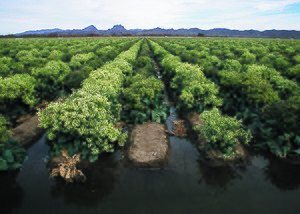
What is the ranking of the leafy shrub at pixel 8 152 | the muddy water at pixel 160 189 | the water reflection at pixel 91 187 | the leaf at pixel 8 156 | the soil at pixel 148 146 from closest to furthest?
the muddy water at pixel 160 189 → the water reflection at pixel 91 187 → the leafy shrub at pixel 8 152 → the leaf at pixel 8 156 → the soil at pixel 148 146

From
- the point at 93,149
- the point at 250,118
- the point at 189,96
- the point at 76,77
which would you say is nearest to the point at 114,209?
the point at 93,149

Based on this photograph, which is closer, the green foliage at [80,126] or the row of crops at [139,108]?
the green foliage at [80,126]

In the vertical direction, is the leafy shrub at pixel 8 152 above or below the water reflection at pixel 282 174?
above

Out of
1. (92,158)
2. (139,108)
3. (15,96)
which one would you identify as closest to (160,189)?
(92,158)

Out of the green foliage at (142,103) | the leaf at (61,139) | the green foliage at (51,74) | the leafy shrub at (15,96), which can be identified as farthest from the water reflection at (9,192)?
the green foliage at (51,74)

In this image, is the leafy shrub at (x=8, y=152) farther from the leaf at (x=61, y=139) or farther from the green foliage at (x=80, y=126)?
the leaf at (x=61, y=139)

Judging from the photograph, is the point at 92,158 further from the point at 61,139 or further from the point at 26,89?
the point at 26,89

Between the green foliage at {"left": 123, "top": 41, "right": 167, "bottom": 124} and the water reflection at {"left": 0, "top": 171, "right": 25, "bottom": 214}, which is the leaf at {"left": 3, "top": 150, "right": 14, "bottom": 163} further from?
the green foliage at {"left": 123, "top": 41, "right": 167, "bottom": 124}
